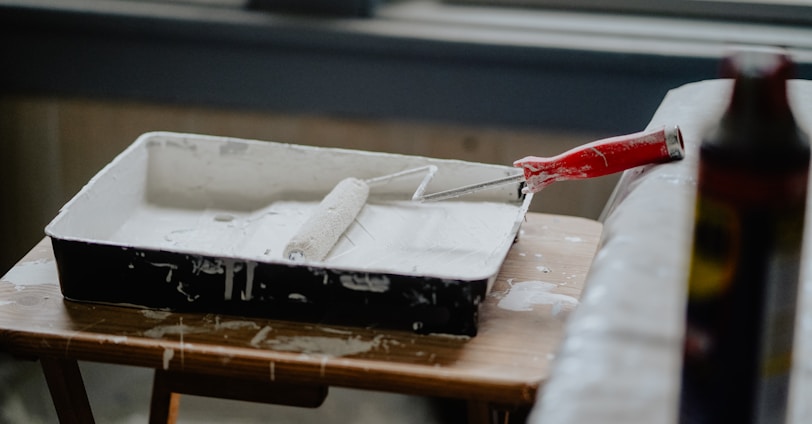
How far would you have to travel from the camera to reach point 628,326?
0.63 meters

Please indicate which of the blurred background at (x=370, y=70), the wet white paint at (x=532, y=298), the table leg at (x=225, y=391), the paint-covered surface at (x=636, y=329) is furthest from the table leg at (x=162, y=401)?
the blurred background at (x=370, y=70)

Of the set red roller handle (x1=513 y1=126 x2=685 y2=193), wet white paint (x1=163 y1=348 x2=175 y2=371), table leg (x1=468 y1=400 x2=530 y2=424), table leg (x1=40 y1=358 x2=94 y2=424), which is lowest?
table leg (x1=468 y1=400 x2=530 y2=424)

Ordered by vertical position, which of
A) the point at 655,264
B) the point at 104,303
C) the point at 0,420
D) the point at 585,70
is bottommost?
the point at 0,420

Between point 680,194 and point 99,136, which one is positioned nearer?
point 680,194

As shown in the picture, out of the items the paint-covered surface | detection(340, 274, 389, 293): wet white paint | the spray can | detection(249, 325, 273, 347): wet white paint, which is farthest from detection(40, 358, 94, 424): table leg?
the spray can

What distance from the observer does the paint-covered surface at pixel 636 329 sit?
551 millimetres

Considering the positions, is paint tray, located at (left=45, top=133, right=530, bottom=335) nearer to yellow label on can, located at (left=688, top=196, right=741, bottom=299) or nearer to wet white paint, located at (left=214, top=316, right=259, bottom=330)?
wet white paint, located at (left=214, top=316, right=259, bottom=330)

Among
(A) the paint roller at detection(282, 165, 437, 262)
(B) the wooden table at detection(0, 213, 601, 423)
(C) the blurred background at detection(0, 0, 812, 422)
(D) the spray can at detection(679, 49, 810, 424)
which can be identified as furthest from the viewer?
(C) the blurred background at detection(0, 0, 812, 422)

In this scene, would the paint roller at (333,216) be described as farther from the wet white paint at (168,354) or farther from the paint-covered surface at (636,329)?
the paint-covered surface at (636,329)

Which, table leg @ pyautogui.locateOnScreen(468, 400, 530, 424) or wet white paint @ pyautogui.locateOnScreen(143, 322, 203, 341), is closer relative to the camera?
wet white paint @ pyautogui.locateOnScreen(143, 322, 203, 341)

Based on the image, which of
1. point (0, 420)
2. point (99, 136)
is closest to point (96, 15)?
point (99, 136)

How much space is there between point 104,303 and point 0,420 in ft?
2.55

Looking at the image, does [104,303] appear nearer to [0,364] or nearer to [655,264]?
[655,264]

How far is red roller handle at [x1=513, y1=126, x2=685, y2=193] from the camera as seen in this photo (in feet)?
3.28
